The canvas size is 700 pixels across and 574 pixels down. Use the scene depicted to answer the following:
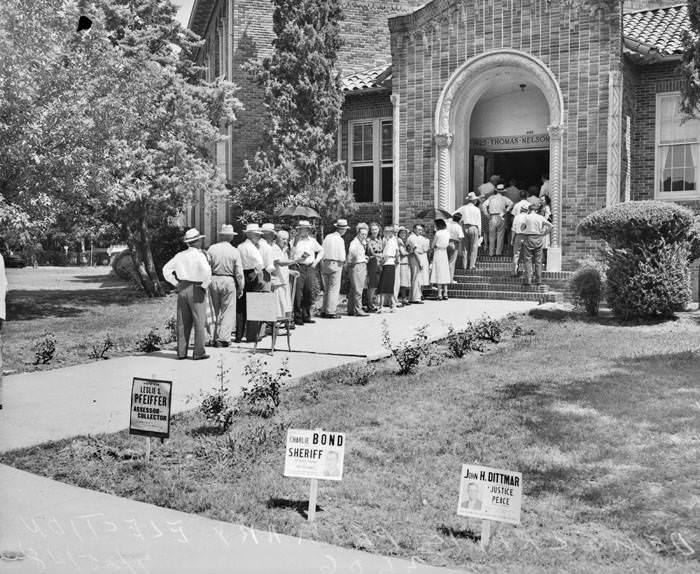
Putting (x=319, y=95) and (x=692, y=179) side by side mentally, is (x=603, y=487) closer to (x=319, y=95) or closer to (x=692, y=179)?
(x=692, y=179)

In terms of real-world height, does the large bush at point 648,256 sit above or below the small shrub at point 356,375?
above

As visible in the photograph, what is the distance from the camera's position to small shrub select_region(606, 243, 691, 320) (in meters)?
13.3

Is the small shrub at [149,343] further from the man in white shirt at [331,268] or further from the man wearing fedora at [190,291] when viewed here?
the man in white shirt at [331,268]

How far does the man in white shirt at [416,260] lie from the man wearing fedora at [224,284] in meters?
5.86

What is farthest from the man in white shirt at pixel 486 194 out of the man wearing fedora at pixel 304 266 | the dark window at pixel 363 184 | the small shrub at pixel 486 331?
the small shrub at pixel 486 331

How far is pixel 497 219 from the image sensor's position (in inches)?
785

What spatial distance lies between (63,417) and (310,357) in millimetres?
3948

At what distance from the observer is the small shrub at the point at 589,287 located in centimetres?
1438

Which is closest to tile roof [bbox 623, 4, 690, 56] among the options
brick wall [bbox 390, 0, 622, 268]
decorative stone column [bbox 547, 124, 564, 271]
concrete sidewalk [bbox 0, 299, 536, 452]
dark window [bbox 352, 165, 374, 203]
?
brick wall [bbox 390, 0, 622, 268]

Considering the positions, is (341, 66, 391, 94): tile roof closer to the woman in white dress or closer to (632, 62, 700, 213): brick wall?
the woman in white dress

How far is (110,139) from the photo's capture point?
56.1 ft

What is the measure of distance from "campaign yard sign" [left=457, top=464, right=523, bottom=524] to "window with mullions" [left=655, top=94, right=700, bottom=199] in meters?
15.7

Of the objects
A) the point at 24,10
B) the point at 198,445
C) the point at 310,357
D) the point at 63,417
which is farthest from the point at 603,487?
the point at 24,10

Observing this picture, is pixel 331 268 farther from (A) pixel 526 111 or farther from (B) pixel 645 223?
(A) pixel 526 111
